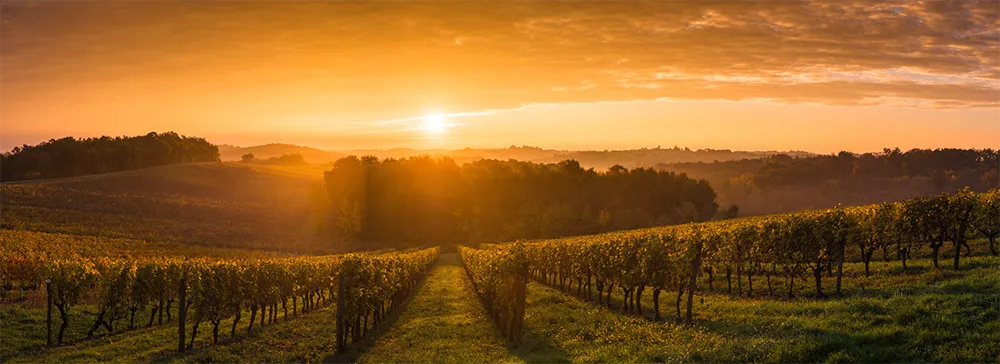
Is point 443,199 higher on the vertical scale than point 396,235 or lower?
higher

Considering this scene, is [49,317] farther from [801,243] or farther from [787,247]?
[801,243]

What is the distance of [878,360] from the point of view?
11.6 metres

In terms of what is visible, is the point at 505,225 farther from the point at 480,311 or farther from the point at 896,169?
the point at 896,169

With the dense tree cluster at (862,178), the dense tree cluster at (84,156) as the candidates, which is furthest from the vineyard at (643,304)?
the dense tree cluster at (862,178)

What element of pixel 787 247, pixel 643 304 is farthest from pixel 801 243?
pixel 643 304

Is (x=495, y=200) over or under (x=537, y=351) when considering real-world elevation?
over

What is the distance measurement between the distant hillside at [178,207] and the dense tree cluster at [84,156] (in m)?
18.5

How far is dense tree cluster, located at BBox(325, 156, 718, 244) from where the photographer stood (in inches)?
4281

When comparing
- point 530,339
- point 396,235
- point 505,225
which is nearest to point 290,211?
point 396,235

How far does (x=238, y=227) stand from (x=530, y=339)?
95.9 meters

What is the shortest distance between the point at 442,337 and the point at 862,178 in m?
182

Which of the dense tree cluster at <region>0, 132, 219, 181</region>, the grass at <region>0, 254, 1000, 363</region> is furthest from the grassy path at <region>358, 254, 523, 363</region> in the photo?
the dense tree cluster at <region>0, 132, 219, 181</region>

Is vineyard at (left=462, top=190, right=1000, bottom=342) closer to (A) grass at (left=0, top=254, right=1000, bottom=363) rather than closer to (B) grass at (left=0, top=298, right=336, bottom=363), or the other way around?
(A) grass at (left=0, top=254, right=1000, bottom=363)

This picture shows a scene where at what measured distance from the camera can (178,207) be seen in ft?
363
